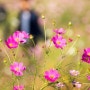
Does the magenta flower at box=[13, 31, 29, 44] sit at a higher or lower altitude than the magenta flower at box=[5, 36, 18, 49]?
higher

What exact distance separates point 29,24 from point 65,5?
6.85ft

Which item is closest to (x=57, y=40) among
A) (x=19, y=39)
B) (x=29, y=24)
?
(x=19, y=39)

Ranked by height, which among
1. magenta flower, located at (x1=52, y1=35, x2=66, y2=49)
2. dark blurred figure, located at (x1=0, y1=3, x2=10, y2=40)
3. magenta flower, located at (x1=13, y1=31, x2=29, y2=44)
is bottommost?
dark blurred figure, located at (x1=0, y1=3, x2=10, y2=40)

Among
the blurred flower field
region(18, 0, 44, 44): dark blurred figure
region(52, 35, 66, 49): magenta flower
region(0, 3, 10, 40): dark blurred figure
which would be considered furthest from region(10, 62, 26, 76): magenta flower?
region(0, 3, 10, 40): dark blurred figure

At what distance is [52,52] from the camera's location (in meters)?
3.42

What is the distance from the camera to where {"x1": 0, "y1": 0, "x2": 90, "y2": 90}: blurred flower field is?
6.86 feet

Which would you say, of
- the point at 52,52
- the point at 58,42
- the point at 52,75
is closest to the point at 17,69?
the point at 52,75

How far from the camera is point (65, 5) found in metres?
8.43

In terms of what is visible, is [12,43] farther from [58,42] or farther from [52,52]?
[52,52]

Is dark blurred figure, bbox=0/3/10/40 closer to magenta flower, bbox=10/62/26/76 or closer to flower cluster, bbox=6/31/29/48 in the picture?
flower cluster, bbox=6/31/29/48

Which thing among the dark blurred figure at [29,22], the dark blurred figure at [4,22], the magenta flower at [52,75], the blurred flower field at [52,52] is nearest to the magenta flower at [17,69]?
the blurred flower field at [52,52]

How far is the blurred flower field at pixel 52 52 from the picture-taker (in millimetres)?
2090

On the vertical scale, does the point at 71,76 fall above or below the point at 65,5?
above

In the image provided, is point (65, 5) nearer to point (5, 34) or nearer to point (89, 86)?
point (5, 34)
